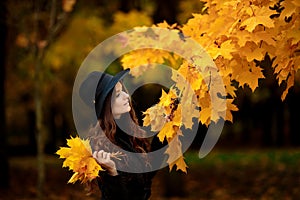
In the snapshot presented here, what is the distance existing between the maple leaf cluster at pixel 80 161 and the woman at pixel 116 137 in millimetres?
195

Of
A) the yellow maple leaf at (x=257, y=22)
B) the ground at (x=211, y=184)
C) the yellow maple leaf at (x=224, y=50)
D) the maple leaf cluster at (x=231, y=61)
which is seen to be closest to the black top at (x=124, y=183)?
the maple leaf cluster at (x=231, y=61)

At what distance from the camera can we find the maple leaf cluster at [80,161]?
3164mm

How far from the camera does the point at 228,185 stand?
11.8 meters

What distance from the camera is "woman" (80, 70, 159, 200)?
350cm

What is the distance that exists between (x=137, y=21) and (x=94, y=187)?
6167 millimetres

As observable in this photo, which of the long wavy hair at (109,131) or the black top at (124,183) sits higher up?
the long wavy hair at (109,131)

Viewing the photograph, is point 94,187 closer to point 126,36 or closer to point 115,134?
point 115,134

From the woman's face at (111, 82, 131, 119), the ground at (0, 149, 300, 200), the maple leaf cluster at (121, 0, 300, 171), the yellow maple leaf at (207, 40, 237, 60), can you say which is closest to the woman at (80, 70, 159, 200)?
the woman's face at (111, 82, 131, 119)

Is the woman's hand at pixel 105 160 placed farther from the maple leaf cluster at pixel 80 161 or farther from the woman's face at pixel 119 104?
the woman's face at pixel 119 104

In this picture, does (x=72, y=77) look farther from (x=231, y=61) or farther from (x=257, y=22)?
(x=257, y=22)

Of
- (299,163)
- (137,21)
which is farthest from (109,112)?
(299,163)

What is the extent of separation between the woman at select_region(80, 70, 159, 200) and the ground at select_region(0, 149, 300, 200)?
6.42 meters

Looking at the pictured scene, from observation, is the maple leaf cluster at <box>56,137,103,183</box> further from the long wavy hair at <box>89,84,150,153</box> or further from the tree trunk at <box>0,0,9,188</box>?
the tree trunk at <box>0,0,9,188</box>

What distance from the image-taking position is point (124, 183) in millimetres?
3506
